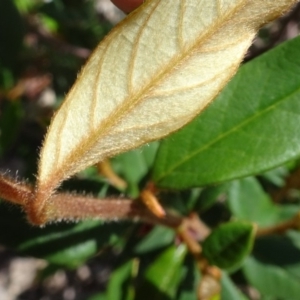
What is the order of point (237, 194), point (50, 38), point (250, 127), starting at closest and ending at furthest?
1. point (250, 127)
2. point (237, 194)
3. point (50, 38)

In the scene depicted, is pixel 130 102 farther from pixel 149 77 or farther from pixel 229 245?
pixel 229 245

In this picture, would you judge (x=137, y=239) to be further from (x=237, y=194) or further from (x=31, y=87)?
(x=31, y=87)

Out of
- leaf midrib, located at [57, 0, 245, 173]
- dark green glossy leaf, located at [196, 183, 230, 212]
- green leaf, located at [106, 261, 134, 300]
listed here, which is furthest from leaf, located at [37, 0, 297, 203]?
green leaf, located at [106, 261, 134, 300]

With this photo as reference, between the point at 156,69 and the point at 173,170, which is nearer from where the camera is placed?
the point at 156,69

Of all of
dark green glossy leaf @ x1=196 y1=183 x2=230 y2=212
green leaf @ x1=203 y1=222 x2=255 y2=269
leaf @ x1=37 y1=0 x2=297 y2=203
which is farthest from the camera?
dark green glossy leaf @ x1=196 y1=183 x2=230 y2=212

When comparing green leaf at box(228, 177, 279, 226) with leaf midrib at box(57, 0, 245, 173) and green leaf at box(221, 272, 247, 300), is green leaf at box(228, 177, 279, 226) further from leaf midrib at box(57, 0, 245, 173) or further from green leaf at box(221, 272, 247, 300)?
leaf midrib at box(57, 0, 245, 173)

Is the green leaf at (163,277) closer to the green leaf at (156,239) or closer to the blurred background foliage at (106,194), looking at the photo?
the blurred background foliage at (106,194)

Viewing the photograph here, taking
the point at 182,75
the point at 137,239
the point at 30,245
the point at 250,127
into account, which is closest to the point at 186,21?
the point at 182,75
